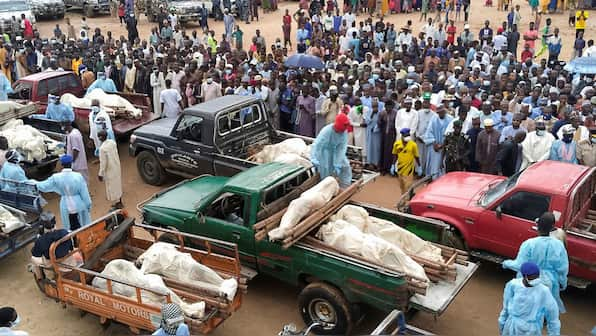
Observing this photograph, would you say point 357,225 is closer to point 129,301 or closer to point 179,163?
point 129,301

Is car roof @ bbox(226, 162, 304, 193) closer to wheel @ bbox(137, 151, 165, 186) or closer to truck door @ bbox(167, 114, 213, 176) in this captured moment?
truck door @ bbox(167, 114, 213, 176)

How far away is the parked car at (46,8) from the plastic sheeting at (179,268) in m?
25.2

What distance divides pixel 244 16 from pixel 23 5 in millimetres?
9372

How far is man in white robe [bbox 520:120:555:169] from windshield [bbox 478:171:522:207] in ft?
5.61

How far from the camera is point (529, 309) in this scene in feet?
19.0

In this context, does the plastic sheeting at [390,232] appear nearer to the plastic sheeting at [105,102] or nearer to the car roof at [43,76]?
the plastic sheeting at [105,102]

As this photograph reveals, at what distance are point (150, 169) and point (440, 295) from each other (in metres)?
6.85

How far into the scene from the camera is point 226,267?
7547mm

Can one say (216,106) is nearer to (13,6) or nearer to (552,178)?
(552,178)

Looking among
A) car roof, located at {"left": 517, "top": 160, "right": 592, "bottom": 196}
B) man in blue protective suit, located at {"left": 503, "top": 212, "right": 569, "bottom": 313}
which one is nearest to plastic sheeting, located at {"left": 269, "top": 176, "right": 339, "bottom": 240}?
man in blue protective suit, located at {"left": 503, "top": 212, "right": 569, "bottom": 313}

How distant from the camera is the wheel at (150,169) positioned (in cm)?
1159

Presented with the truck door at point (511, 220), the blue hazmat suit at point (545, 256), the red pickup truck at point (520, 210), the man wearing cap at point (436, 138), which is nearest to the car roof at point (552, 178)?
the red pickup truck at point (520, 210)

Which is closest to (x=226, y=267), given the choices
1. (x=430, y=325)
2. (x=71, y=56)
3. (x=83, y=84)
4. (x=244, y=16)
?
(x=430, y=325)

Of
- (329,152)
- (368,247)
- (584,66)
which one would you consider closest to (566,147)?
(329,152)
